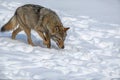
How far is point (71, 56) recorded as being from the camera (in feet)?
28.6

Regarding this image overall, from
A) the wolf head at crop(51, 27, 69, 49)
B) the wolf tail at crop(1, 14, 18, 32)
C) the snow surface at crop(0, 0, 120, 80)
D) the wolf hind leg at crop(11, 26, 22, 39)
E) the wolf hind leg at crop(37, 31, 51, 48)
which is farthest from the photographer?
the wolf hind leg at crop(11, 26, 22, 39)

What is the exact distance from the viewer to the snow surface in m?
7.18

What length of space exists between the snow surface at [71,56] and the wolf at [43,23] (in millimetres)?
322

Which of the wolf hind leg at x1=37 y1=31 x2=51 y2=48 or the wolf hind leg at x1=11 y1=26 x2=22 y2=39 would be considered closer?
the wolf hind leg at x1=37 y1=31 x2=51 y2=48

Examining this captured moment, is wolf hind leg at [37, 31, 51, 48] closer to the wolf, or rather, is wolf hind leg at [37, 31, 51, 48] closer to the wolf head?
the wolf

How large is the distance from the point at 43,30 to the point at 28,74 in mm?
2624

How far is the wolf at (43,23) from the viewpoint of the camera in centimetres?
915

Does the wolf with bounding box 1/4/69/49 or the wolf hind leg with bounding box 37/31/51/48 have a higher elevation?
the wolf with bounding box 1/4/69/49

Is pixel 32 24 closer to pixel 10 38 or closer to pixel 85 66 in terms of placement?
pixel 10 38

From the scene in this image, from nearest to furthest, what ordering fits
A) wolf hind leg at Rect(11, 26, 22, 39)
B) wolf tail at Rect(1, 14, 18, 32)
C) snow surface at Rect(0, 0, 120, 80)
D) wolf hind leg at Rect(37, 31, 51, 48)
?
snow surface at Rect(0, 0, 120, 80) → wolf hind leg at Rect(37, 31, 51, 48) → wolf tail at Rect(1, 14, 18, 32) → wolf hind leg at Rect(11, 26, 22, 39)

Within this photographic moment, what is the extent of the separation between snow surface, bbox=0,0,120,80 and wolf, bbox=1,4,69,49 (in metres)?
0.32

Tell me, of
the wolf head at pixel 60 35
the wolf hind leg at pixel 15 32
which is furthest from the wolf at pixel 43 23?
the wolf hind leg at pixel 15 32

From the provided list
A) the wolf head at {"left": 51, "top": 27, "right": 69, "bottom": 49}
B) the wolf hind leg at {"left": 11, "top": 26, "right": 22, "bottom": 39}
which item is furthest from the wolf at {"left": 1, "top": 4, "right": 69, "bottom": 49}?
the wolf hind leg at {"left": 11, "top": 26, "right": 22, "bottom": 39}

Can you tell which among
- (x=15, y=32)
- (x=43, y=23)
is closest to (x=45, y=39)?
(x=43, y=23)
